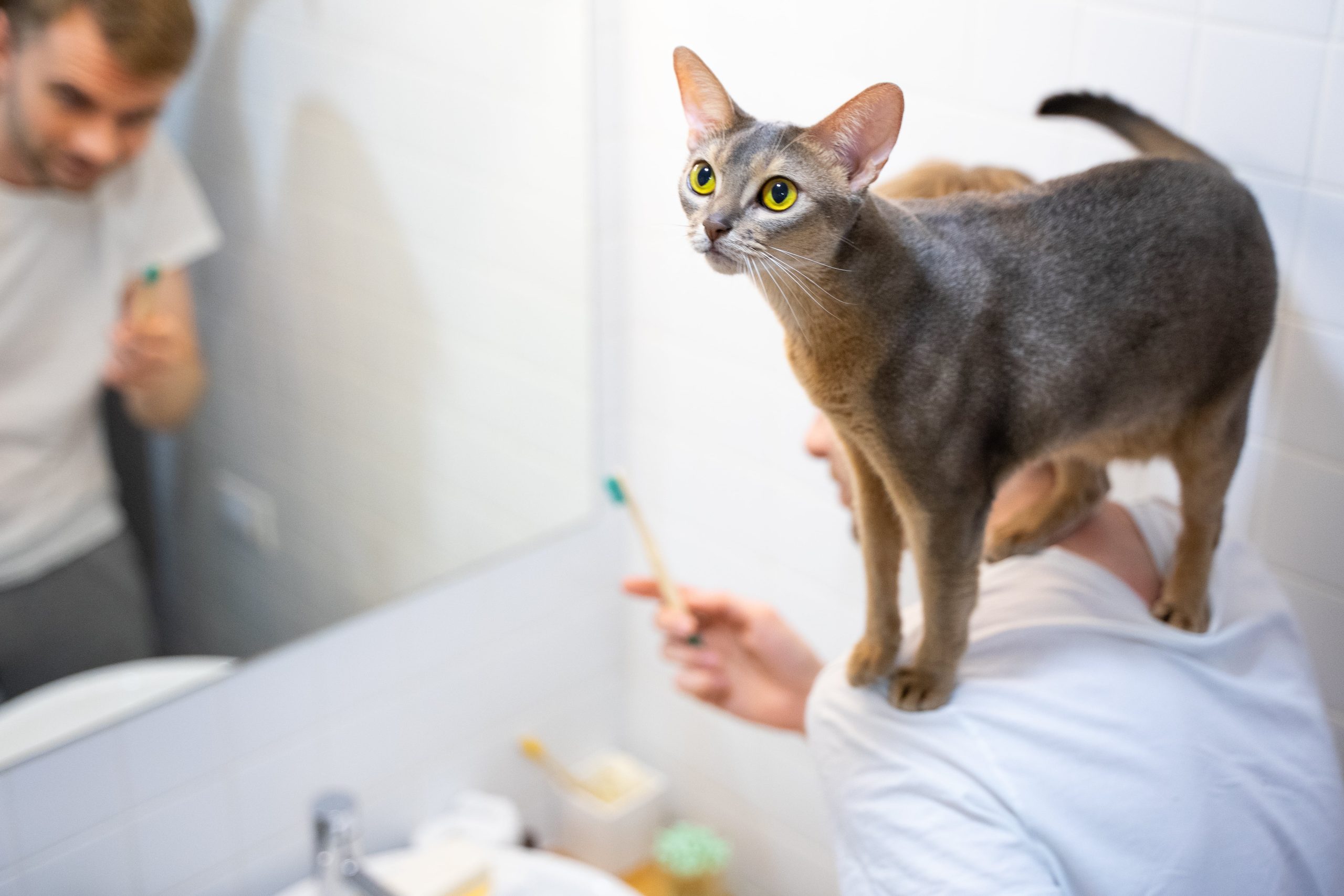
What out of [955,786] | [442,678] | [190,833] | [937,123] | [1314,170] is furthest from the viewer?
[442,678]

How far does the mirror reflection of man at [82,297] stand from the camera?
32.9 inches

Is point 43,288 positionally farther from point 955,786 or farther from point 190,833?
point 955,786

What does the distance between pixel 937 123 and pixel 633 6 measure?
1.44ft

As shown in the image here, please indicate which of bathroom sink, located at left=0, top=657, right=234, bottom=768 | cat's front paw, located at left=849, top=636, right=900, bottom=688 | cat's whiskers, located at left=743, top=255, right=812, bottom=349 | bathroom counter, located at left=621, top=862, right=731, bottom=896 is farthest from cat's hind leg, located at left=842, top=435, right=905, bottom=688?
bathroom counter, located at left=621, top=862, right=731, bottom=896

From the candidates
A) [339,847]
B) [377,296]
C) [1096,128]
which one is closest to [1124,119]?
[1096,128]

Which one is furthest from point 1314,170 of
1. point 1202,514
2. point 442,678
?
point 442,678

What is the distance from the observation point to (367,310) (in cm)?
115

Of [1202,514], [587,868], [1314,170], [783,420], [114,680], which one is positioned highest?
[1314,170]

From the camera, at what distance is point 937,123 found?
924 millimetres

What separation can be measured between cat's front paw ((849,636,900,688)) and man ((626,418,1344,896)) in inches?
0.5

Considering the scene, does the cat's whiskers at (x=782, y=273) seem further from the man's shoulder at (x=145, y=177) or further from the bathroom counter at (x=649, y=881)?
the bathroom counter at (x=649, y=881)

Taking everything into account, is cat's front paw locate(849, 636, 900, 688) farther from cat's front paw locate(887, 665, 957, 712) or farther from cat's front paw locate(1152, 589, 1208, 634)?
cat's front paw locate(1152, 589, 1208, 634)

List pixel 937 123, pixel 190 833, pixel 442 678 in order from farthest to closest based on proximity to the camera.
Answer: pixel 442 678 → pixel 190 833 → pixel 937 123

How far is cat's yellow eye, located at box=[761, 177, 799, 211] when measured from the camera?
522 millimetres
